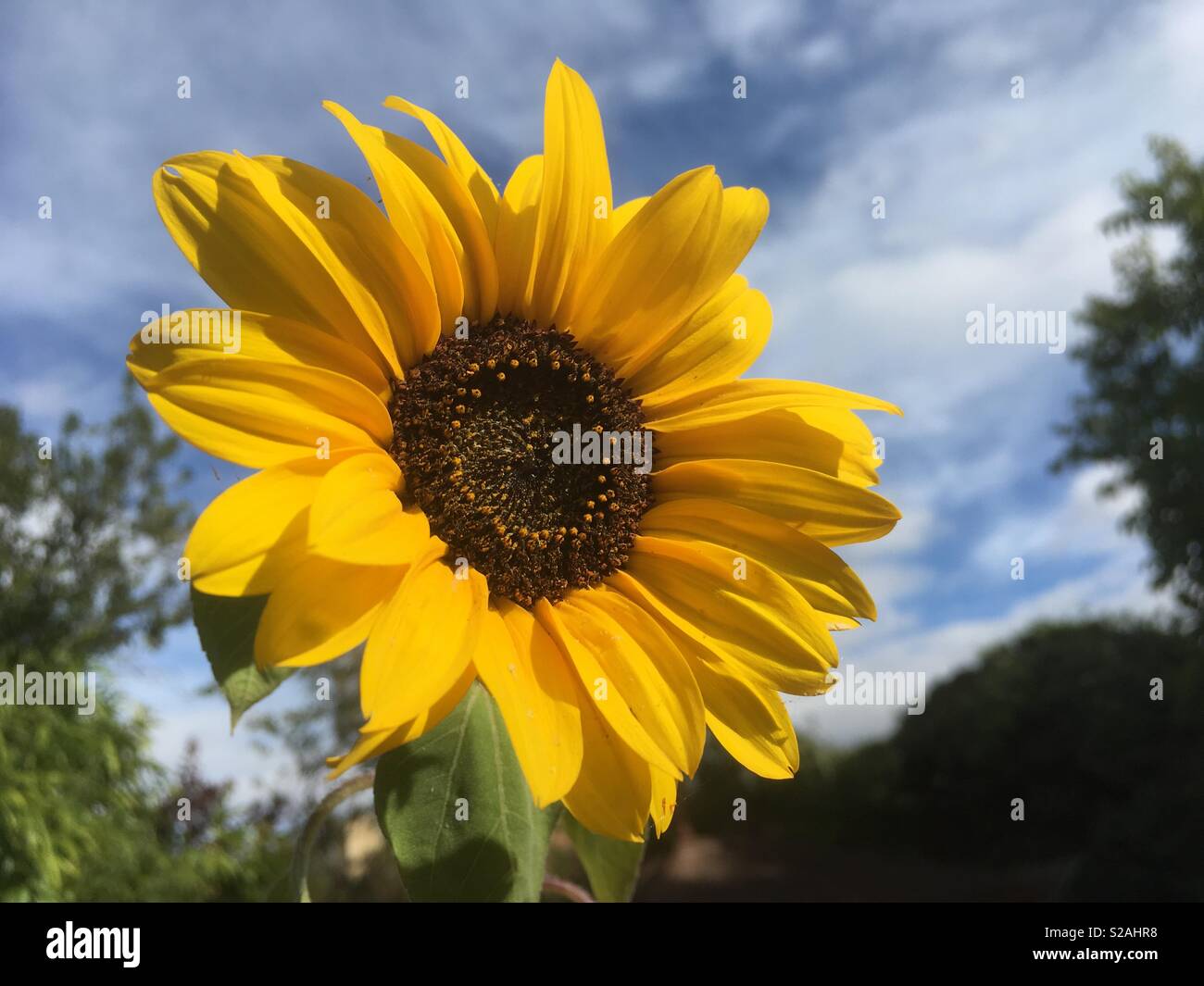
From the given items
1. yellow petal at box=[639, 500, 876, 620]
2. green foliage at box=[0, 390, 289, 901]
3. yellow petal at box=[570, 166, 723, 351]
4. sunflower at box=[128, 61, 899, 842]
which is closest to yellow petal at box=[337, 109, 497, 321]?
sunflower at box=[128, 61, 899, 842]

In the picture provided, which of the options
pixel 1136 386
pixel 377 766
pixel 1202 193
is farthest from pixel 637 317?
pixel 1202 193

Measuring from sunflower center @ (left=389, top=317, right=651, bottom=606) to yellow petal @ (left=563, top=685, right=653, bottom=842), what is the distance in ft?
0.58

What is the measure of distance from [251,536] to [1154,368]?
16.9 m

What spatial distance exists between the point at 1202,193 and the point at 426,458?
1747cm

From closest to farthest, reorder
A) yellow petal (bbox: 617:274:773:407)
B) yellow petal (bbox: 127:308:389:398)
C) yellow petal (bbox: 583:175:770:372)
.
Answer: yellow petal (bbox: 127:308:389:398), yellow petal (bbox: 583:175:770:372), yellow petal (bbox: 617:274:773:407)

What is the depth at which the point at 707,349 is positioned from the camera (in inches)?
47.6

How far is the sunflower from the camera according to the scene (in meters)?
0.85

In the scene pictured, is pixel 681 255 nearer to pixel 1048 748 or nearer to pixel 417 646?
pixel 417 646

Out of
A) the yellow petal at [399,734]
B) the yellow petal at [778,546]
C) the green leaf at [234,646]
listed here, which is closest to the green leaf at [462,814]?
the yellow petal at [399,734]

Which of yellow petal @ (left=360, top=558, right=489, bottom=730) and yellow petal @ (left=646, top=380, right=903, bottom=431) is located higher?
yellow petal @ (left=646, top=380, right=903, bottom=431)

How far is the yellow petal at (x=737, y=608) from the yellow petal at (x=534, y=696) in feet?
0.52

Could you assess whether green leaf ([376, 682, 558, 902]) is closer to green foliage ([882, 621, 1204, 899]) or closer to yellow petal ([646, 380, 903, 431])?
yellow petal ([646, 380, 903, 431])
